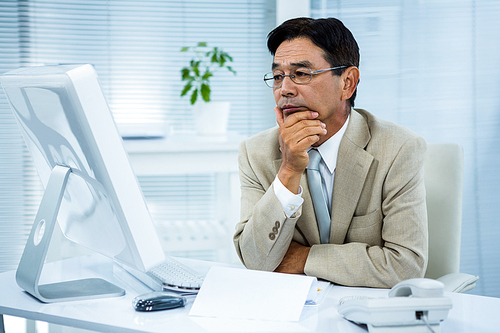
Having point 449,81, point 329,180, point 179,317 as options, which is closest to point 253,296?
point 179,317

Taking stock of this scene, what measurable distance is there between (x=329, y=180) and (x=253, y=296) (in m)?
A: 0.61

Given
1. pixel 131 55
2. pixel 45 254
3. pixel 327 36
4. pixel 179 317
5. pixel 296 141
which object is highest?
pixel 131 55

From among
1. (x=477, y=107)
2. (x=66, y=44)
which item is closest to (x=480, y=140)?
(x=477, y=107)

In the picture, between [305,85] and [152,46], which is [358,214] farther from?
[152,46]

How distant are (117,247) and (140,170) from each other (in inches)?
58.9

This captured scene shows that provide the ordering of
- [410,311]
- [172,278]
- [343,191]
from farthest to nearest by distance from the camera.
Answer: [343,191]
[172,278]
[410,311]

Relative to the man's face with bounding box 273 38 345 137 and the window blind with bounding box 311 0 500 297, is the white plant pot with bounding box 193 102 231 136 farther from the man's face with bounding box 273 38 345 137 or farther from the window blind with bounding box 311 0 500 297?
the man's face with bounding box 273 38 345 137

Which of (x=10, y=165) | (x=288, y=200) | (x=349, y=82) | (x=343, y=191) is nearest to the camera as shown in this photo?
(x=288, y=200)

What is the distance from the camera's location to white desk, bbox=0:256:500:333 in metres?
0.79

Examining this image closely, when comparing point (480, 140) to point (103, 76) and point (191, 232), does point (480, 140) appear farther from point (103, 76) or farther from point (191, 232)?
point (103, 76)

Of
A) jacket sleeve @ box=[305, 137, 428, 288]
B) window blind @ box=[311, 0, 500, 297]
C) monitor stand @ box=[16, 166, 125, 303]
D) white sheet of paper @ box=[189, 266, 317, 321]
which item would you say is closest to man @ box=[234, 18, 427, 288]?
jacket sleeve @ box=[305, 137, 428, 288]

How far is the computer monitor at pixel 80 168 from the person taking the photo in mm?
717

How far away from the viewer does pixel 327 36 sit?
1369 millimetres

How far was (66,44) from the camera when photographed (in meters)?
2.71
